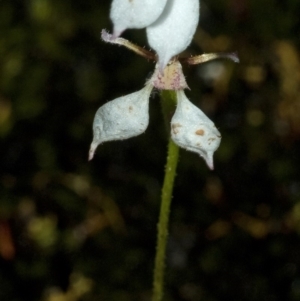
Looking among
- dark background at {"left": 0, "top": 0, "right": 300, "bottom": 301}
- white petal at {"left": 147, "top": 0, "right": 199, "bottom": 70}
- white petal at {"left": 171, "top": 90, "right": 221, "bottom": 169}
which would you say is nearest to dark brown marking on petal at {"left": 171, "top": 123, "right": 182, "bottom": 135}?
white petal at {"left": 171, "top": 90, "right": 221, "bottom": 169}

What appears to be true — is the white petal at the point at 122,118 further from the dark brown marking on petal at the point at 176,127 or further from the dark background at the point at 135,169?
the dark background at the point at 135,169

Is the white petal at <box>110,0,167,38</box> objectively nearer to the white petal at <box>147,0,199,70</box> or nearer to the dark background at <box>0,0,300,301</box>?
the white petal at <box>147,0,199,70</box>

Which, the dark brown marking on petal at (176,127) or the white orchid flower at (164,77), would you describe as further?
the dark brown marking on petal at (176,127)

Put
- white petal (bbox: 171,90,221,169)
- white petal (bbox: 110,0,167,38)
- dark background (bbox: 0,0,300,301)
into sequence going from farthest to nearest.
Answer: dark background (bbox: 0,0,300,301) → white petal (bbox: 171,90,221,169) → white petal (bbox: 110,0,167,38)

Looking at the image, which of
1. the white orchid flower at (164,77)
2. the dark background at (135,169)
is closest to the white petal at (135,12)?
the white orchid flower at (164,77)

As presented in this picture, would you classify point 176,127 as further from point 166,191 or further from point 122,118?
point 166,191
